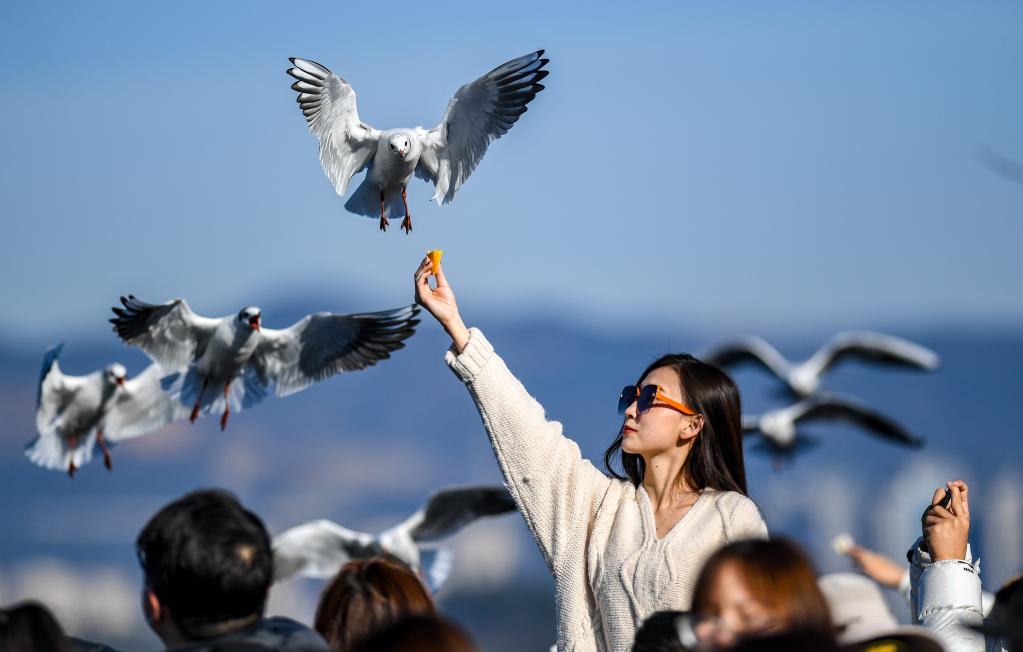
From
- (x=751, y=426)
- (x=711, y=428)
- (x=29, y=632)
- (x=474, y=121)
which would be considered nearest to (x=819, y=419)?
(x=751, y=426)

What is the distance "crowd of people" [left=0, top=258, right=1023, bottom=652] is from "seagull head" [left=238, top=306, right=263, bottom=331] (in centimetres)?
328

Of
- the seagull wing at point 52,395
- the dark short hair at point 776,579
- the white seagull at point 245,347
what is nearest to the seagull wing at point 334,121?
the white seagull at point 245,347

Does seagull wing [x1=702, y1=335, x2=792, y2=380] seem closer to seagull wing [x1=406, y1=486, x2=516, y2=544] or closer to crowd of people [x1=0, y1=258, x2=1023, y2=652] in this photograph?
seagull wing [x1=406, y1=486, x2=516, y2=544]

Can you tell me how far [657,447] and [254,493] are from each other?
161 feet

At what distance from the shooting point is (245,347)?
254 inches

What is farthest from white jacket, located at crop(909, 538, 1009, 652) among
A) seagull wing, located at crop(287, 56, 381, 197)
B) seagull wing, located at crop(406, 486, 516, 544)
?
seagull wing, located at crop(406, 486, 516, 544)

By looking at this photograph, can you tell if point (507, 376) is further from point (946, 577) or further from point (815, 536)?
point (815, 536)

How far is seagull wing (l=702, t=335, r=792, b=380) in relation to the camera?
518 inches

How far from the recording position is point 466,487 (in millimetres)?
8414

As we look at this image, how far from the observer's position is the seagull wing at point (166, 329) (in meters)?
6.35

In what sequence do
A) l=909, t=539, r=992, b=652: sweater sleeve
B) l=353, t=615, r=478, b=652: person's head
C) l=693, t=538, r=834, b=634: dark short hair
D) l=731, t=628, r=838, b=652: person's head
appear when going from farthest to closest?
1. l=909, t=539, r=992, b=652: sweater sleeve
2. l=693, t=538, r=834, b=634: dark short hair
3. l=353, t=615, r=478, b=652: person's head
4. l=731, t=628, r=838, b=652: person's head

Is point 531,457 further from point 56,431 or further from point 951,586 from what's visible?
point 56,431

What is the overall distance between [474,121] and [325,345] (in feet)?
7.33

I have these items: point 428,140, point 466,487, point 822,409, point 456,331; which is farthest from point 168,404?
point 822,409
